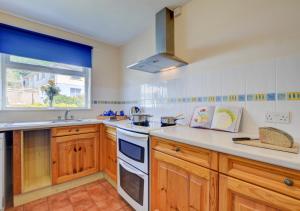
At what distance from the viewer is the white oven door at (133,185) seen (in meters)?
1.40

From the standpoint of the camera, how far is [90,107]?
2.72 metres

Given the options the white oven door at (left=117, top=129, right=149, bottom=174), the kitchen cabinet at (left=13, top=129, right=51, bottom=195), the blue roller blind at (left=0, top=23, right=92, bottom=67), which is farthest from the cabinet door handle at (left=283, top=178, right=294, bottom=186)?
the blue roller blind at (left=0, top=23, right=92, bottom=67)

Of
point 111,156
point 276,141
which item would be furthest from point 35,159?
point 276,141

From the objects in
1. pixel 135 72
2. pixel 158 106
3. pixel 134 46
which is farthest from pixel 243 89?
pixel 134 46

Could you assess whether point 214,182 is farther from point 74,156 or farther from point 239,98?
point 74,156

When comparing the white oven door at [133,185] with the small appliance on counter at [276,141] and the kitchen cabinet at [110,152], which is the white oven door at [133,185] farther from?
the small appliance on counter at [276,141]

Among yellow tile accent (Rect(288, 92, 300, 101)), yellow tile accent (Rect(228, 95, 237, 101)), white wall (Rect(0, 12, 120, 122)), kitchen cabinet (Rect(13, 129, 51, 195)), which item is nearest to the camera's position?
yellow tile accent (Rect(288, 92, 300, 101))

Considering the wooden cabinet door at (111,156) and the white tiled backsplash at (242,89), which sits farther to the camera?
the wooden cabinet door at (111,156)

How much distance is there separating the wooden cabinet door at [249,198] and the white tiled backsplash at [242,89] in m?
0.64

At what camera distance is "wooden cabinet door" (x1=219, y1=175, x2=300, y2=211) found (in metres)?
0.65

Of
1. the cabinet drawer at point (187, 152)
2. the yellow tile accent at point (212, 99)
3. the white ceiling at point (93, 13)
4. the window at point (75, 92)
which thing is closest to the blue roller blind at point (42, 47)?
the white ceiling at point (93, 13)

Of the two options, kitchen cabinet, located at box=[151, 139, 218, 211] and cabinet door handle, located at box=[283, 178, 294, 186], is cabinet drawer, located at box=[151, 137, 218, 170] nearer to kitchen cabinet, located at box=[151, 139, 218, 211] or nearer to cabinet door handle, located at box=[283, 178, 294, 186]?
kitchen cabinet, located at box=[151, 139, 218, 211]

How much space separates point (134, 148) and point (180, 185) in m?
0.58

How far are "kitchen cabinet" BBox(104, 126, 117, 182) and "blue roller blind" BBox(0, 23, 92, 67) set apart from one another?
1340mm
